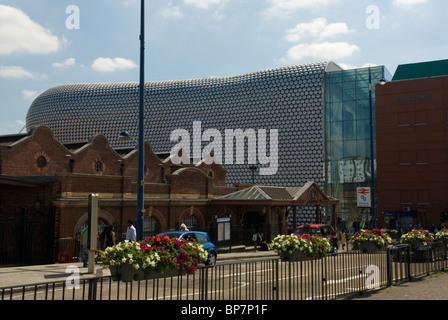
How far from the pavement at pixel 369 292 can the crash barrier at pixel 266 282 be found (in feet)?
1.05

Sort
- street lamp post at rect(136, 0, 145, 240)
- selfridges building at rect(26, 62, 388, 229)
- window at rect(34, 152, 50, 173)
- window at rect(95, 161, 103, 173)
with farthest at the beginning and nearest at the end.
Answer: selfridges building at rect(26, 62, 388, 229) < window at rect(95, 161, 103, 173) < window at rect(34, 152, 50, 173) < street lamp post at rect(136, 0, 145, 240)

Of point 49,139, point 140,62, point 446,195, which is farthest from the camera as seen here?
point 446,195

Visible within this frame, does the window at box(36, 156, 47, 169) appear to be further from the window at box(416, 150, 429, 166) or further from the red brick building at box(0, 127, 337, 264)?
the window at box(416, 150, 429, 166)

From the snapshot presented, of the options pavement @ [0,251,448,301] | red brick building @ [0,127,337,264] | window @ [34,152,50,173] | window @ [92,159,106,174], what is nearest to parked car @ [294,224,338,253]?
red brick building @ [0,127,337,264]

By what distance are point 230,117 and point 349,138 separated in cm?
2265

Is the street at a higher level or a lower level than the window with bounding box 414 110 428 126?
lower

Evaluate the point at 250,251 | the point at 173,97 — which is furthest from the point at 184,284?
the point at 173,97

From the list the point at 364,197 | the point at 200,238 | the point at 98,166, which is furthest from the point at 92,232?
the point at 364,197

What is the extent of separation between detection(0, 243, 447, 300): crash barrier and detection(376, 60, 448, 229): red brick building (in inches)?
1716

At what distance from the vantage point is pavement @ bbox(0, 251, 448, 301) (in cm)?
1241

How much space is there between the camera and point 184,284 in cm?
971
